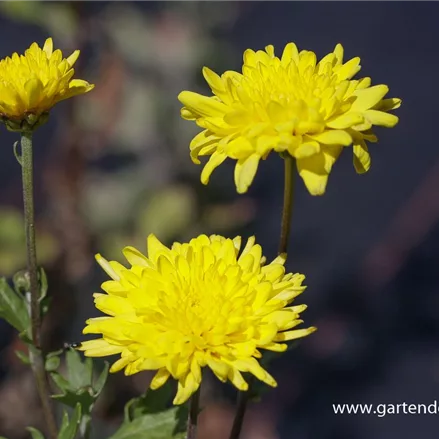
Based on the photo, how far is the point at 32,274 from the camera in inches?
25.5

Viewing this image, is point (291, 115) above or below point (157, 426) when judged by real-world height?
above

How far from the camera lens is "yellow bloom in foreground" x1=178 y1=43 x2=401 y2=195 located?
0.55m

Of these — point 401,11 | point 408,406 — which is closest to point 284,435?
point 408,406

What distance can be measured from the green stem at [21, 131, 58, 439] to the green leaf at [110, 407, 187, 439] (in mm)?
68

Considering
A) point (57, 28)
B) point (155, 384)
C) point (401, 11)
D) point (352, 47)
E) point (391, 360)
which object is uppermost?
point (401, 11)

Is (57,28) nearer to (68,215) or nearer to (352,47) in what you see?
(68,215)

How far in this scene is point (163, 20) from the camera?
52.8 inches

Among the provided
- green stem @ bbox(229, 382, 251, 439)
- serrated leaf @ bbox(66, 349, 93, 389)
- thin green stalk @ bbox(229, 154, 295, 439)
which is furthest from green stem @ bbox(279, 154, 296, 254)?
serrated leaf @ bbox(66, 349, 93, 389)

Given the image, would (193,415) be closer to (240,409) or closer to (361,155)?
(240,409)

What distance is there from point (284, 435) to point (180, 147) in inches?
20.9

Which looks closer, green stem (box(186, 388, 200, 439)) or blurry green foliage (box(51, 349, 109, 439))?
green stem (box(186, 388, 200, 439))

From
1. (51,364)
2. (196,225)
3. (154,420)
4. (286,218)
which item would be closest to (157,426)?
(154,420)

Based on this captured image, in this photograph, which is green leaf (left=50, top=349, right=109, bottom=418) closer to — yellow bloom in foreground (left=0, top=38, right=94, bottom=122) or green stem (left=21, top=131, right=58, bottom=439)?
green stem (left=21, top=131, right=58, bottom=439)

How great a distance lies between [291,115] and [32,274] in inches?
10.0
